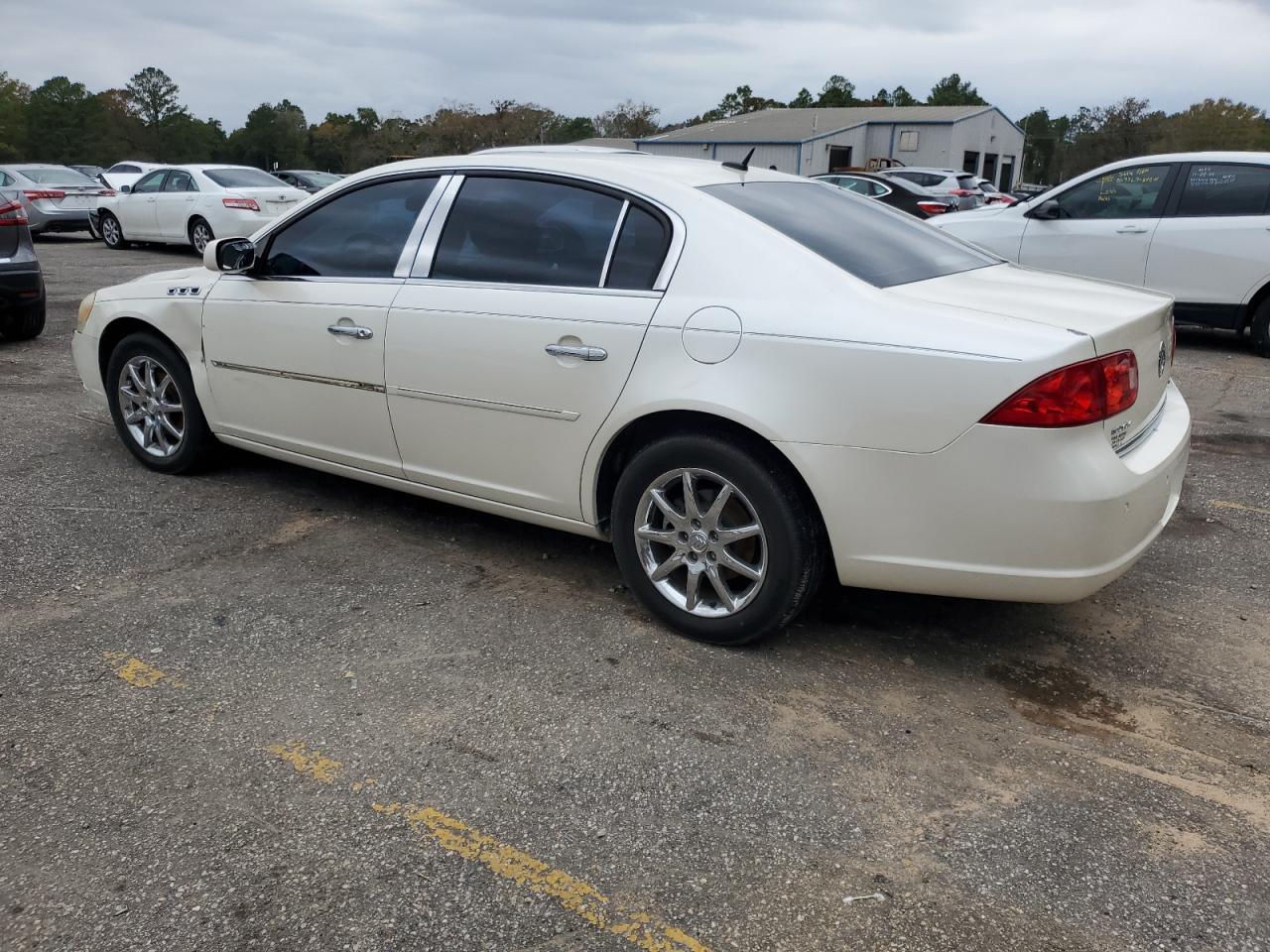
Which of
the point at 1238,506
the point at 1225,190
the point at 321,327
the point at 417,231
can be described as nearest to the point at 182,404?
the point at 321,327

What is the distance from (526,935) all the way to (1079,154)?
85.9 metres

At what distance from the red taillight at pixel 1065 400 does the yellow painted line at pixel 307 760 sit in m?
2.05

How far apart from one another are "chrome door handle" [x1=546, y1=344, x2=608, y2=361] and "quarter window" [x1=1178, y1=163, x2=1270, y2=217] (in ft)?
24.8

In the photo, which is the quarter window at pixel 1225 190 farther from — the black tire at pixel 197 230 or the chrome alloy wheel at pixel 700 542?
the black tire at pixel 197 230

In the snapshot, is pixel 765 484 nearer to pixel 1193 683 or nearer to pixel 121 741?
pixel 1193 683

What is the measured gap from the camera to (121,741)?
9.59 feet

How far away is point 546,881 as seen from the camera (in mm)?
2393

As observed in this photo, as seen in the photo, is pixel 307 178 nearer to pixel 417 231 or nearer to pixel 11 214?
pixel 11 214

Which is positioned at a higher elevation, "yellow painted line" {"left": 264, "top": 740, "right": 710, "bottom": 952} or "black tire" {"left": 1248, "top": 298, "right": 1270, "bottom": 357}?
"black tire" {"left": 1248, "top": 298, "right": 1270, "bottom": 357}

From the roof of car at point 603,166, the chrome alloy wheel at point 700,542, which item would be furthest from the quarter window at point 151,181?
the chrome alloy wheel at point 700,542

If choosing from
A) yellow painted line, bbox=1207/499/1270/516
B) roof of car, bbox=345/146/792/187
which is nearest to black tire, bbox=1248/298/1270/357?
yellow painted line, bbox=1207/499/1270/516

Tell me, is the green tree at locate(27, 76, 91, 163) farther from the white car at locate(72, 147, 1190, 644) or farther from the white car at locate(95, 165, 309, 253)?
the white car at locate(72, 147, 1190, 644)

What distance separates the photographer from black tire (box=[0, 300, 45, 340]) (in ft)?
29.2

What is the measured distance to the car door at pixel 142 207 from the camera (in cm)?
1725
